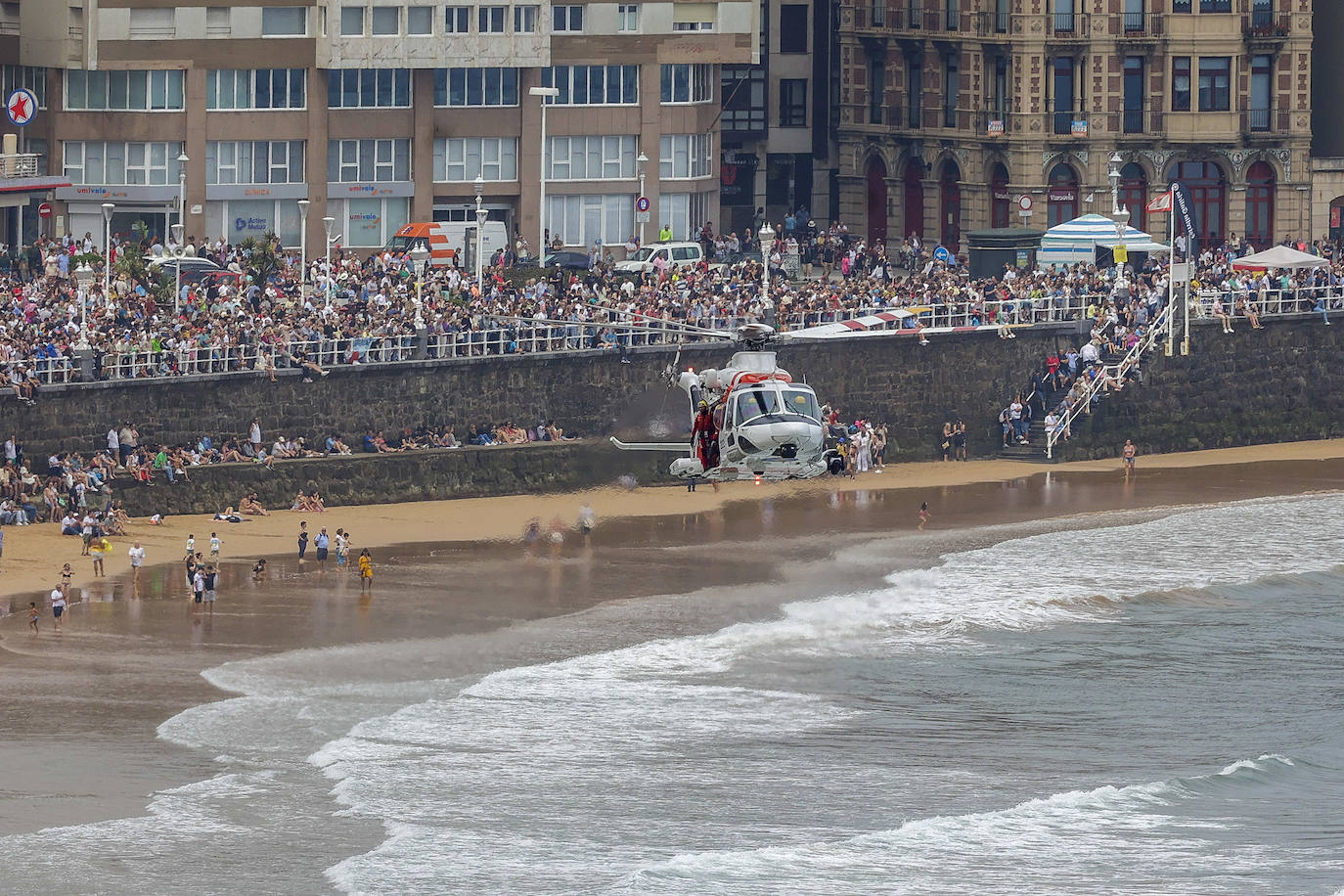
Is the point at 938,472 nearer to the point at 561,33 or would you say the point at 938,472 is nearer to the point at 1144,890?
the point at 561,33

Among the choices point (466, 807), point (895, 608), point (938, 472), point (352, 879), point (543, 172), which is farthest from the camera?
point (543, 172)

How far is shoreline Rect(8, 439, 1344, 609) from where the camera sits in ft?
251

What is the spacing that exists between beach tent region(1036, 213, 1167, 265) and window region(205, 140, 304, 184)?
25.9m

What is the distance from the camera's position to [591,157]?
11188 cm

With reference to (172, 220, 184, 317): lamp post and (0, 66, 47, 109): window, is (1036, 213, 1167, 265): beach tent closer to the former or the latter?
(172, 220, 184, 317): lamp post

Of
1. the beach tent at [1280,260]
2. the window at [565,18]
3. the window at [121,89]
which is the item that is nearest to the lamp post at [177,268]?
the window at [121,89]

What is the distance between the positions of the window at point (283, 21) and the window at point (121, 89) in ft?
11.1

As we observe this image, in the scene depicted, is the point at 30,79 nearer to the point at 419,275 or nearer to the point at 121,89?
the point at 121,89

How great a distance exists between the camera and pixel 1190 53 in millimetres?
113125

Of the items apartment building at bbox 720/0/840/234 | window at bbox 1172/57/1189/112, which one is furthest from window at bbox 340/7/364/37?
window at bbox 1172/57/1189/112

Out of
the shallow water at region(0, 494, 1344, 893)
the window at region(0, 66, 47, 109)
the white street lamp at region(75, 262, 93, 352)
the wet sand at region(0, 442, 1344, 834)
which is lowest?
the shallow water at region(0, 494, 1344, 893)

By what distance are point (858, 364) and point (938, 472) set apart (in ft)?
13.5

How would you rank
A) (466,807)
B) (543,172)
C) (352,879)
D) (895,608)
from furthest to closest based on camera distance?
(543,172) < (895,608) < (466,807) < (352,879)

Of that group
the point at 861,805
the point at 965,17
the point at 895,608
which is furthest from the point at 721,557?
the point at 965,17
